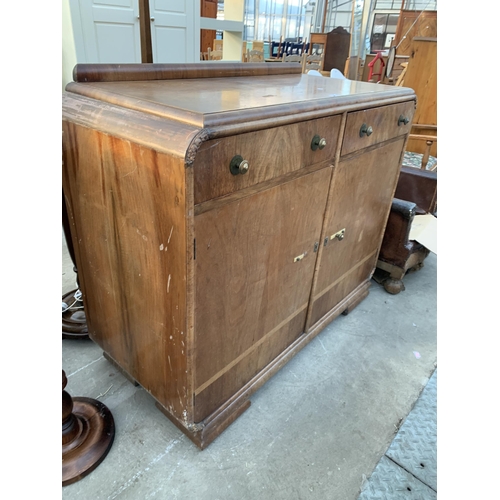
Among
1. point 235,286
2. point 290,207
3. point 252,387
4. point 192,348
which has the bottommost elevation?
point 252,387

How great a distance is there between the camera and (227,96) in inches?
40.3

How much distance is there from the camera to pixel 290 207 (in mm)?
1135

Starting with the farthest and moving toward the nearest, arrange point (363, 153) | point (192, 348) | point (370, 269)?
point (370, 269), point (363, 153), point (192, 348)

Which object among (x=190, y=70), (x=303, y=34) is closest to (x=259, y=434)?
(x=190, y=70)

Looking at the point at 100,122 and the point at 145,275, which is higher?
the point at 100,122

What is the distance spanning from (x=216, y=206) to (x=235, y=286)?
0.90 ft

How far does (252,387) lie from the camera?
1362 mm

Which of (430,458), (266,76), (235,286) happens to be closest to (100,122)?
(235,286)

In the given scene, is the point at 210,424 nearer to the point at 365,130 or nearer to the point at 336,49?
the point at 365,130

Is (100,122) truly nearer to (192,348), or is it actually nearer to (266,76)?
(192,348)

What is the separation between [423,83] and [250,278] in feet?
11.3

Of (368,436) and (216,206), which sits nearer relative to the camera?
(216,206)

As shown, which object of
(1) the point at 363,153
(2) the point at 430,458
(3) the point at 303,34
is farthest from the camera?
(3) the point at 303,34

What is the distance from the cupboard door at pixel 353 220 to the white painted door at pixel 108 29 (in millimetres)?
1603
